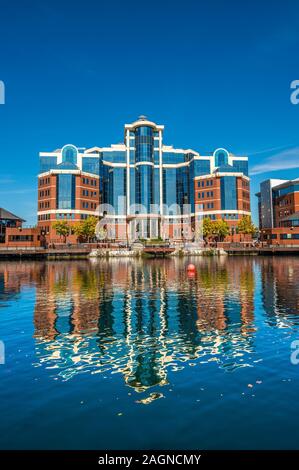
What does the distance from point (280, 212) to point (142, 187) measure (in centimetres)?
6902

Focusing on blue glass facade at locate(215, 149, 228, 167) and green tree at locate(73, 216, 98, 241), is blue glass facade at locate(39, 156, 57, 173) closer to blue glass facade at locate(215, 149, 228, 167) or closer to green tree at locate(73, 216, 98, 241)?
green tree at locate(73, 216, 98, 241)

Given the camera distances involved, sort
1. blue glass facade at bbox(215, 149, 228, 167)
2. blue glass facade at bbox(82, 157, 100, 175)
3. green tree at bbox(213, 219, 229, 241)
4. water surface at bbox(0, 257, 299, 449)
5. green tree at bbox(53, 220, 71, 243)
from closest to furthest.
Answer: water surface at bbox(0, 257, 299, 449) < green tree at bbox(53, 220, 71, 243) < green tree at bbox(213, 219, 229, 241) < blue glass facade at bbox(82, 157, 100, 175) < blue glass facade at bbox(215, 149, 228, 167)

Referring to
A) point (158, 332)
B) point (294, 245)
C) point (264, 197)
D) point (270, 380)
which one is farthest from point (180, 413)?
point (264, 197)

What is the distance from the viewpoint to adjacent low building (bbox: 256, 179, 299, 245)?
379 feet

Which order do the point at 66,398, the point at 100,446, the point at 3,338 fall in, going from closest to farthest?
1. the point at 100,446
2. the point at 66,398
3. the point at 3,338

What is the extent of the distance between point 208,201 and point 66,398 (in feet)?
436

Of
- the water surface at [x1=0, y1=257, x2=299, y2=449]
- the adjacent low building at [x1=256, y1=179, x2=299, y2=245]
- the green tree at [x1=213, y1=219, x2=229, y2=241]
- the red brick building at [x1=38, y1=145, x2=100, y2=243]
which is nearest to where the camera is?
the water surface at [x1=0, y1=257, x2=299, y2=449]

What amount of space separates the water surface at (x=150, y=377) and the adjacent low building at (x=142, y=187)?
356 ft

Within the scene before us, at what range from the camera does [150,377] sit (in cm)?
1270

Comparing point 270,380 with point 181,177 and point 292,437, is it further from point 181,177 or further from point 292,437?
point 181,177

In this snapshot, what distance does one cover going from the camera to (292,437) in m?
8.81

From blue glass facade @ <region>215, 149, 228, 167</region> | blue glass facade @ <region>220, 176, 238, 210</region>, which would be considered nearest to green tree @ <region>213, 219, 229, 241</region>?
blue glass facade @ <region>220, 176, 238, 210</region>

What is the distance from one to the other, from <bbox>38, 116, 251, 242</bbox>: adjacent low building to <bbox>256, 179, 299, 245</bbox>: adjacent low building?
19974mm

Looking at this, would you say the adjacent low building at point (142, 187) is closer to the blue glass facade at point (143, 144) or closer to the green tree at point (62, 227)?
the blue glass facade at point (143, 144)
